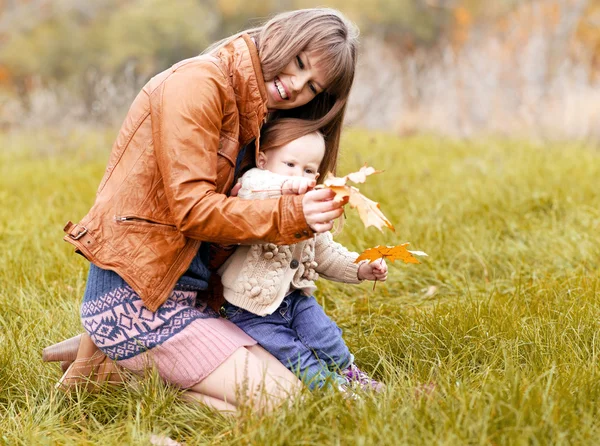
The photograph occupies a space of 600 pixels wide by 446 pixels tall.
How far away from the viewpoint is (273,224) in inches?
75.3

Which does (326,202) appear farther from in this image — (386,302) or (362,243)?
(362,243)

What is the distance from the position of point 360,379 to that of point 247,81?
0.95m

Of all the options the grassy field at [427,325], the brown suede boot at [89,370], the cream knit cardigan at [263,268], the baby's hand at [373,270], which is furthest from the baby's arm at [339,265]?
the brown suede boot at [89,370]

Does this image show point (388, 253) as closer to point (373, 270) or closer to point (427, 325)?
point (373, 270)

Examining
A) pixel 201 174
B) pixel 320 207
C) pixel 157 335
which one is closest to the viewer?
pixel 320 207

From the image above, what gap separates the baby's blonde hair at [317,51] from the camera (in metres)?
2.13

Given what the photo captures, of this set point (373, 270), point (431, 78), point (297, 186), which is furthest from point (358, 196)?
point (431, 78)

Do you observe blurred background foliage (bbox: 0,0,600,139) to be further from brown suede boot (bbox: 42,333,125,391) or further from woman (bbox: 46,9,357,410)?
brown suede boot (bbox: 42,333,125,391)

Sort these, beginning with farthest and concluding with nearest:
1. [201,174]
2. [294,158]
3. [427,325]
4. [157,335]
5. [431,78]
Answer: [431,78] < [427,325] < [294,158] < [157,335] < [201,174]

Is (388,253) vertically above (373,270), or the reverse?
(388,253)

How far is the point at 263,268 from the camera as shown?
2.17 m

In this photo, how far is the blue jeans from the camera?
2.20 m

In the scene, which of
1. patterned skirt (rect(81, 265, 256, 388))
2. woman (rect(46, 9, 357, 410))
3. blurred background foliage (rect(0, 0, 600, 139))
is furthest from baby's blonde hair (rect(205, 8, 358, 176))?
patterned skirt (rect(81, 265, 256, 388))

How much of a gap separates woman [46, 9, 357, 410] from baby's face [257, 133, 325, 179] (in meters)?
0.04
